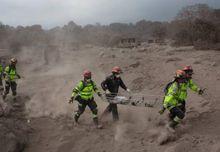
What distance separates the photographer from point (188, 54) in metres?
24.7

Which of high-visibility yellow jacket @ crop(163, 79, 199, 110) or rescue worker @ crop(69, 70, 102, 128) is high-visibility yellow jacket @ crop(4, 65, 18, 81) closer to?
rescue worker @ crop(69, 70, 102, 128)

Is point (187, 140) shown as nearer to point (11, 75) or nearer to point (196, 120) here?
point (196, 120)

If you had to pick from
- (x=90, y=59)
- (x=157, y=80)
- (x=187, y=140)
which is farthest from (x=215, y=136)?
(x=90, y=59)

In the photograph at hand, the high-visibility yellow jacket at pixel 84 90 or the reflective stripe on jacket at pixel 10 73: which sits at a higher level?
the reflective stripe on jacket at pixel 10 73

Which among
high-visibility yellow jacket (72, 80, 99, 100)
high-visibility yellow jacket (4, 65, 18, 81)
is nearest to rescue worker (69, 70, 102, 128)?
high-visibility yellow jacket (72, 80, 99, 100)

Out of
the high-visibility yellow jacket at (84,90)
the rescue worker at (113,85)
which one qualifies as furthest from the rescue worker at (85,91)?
the rescue worker at (113,85)

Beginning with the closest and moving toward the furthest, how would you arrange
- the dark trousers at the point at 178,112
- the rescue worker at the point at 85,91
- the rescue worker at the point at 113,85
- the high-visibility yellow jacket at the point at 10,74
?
the dark trousers at the point at 178,112, the rescue worker at the point at 85,91, the rescue worker at the point at 113,85, the high-visibility yellow jacket at the point at 10,74

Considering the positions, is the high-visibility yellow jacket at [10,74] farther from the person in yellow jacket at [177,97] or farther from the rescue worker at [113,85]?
the person in yellow jacket at [177,97]

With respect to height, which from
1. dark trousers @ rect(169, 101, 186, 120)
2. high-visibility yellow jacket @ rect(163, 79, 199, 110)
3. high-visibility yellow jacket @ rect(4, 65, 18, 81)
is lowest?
dark trousers @ rect(169, 101, 186, 120)

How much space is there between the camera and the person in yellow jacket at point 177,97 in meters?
11.4

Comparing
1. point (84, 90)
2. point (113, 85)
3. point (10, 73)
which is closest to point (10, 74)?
point (10, 73)

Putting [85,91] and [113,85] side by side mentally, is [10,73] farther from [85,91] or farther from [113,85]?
[113,85]

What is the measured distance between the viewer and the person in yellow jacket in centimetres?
1141

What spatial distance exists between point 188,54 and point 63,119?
12041 mm
